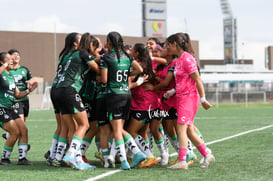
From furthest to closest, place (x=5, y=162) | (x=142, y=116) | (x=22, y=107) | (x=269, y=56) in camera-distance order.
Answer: (x=269, y=56) → (x=22, y=107) → (x=5, y=162) → (x=142, y=116)

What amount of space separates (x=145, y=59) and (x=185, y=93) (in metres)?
0.87

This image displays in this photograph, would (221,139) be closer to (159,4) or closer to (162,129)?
(162,129)

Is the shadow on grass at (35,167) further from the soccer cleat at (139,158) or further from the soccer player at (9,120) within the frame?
the soccer cleat at (139,158)

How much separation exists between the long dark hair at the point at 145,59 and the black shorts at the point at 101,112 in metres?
0.83

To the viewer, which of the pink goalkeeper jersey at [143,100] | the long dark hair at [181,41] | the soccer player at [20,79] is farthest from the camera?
the soccer player at [20,79]

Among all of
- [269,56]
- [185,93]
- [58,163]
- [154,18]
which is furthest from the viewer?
[269,56]

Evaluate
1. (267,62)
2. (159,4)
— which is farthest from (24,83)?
(267,62)

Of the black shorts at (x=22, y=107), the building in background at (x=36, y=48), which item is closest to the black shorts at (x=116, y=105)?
the black shorts at (x=22, y=107)

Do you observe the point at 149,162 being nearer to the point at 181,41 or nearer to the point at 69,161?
the point at 69,161

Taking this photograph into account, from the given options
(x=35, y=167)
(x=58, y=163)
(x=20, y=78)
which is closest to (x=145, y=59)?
(x=58, y=163)

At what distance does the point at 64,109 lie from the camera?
779cm

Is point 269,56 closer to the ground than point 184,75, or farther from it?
farther from it

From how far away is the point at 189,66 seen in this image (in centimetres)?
762

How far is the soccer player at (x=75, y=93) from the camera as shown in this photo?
25.2ft
